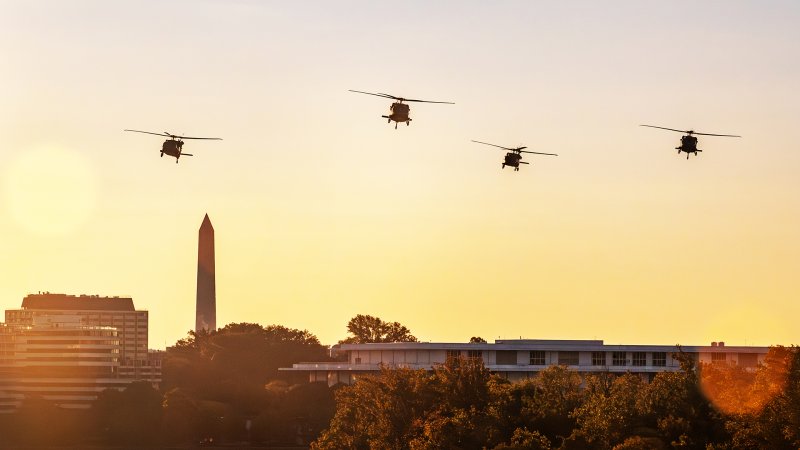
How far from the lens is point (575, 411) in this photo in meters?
111

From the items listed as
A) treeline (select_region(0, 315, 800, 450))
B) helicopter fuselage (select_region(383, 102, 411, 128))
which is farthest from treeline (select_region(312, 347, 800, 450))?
helicopter fuselage (select_region(383, 102, 411, 128))

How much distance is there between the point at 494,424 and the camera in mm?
116375

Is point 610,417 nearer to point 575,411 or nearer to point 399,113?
point 575,411

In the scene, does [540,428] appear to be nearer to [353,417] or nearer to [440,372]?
[440,372]

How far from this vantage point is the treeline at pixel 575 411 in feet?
325

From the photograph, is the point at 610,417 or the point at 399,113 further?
the point at 399,113

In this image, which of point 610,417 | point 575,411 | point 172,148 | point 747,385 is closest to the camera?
point 747,385

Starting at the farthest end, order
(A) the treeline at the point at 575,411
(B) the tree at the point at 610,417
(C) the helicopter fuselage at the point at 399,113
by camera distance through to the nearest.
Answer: (C) the helicopter fuselage at the point at 399,113, (B) the tree at the point at 610,417, (A) the treeline at the point at 575,411

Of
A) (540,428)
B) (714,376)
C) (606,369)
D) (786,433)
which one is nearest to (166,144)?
(540,428)

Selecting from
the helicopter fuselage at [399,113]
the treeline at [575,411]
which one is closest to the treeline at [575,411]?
the treeline at [575,411]

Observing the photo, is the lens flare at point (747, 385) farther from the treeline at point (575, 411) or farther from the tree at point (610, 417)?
the tree at point (610, 417)

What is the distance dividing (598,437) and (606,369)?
87948 millimetres

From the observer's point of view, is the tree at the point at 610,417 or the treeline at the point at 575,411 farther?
the tree at the point at 610,417

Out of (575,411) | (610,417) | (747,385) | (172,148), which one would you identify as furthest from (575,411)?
(172,148)
